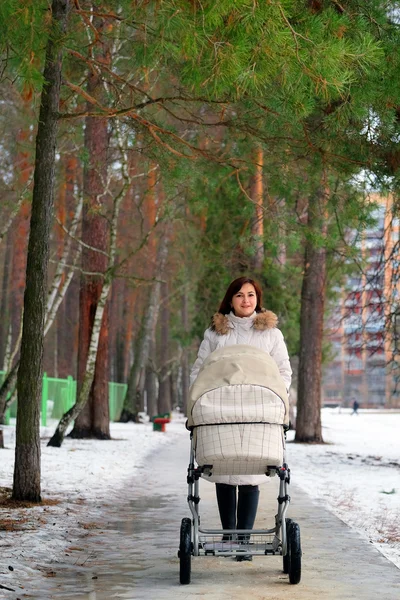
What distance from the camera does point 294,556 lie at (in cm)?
557

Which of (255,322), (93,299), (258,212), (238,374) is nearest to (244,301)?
(255,322)

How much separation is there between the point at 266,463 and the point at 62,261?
13126mm

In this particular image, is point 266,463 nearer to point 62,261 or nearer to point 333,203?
point 333,203

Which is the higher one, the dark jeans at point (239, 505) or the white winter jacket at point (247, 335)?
the white winter jacket at point (247, 335)

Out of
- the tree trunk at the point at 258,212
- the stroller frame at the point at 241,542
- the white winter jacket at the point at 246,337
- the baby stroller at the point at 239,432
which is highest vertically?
the tree trunk at the point at 258,212

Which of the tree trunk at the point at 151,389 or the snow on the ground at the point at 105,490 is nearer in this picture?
the snow on the ground at the point at 105,490

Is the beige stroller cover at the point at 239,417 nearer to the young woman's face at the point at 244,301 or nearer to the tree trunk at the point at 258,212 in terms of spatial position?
the young woman's face at the point at 244,301

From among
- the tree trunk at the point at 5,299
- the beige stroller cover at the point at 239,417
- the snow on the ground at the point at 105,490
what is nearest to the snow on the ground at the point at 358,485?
the snow on the ground at the point at 105,490

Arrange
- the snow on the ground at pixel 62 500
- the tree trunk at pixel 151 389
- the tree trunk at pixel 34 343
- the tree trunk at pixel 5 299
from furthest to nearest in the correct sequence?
the tree trunk at pixel 151 389 < the tree trunk at pixel 5 299 < the tree trunk at pixel 34 343 < the snow on the ground at pixel 62 500

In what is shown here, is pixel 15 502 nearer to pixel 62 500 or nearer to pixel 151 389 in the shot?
pixel 62 500

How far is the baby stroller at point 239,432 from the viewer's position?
5547 millimetres

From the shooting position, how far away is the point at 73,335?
4303cm

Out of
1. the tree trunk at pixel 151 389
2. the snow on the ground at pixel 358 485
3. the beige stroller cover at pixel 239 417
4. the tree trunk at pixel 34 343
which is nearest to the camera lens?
the beige stroller cover at pixel 239 417

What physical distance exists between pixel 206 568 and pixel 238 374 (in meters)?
1.46
